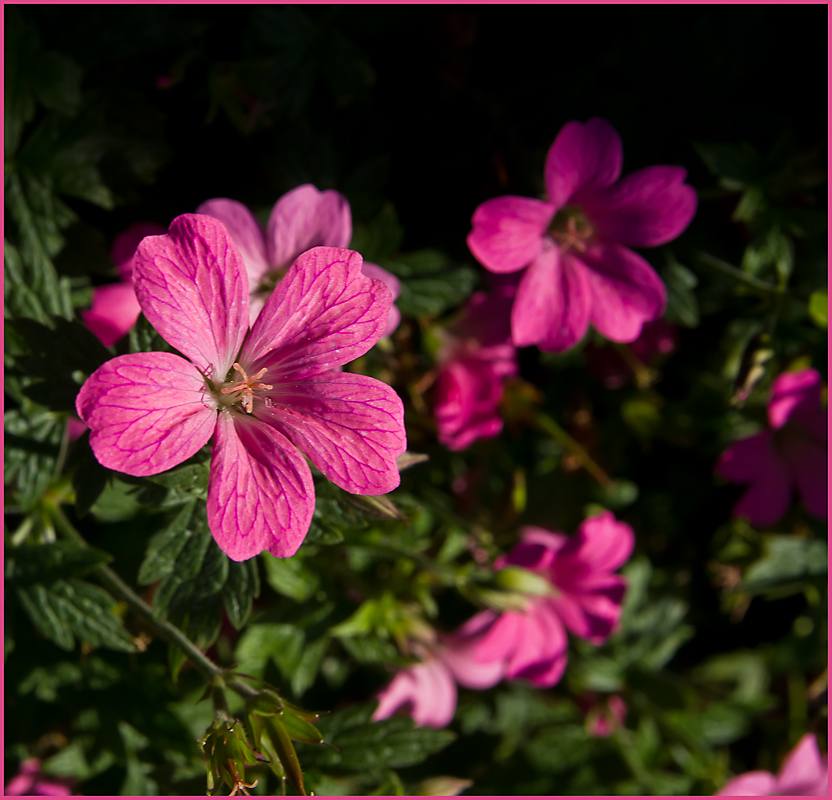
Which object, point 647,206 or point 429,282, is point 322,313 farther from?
point 647,206

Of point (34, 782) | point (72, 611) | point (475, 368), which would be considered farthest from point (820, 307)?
point (34, 782)

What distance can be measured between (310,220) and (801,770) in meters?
2.03

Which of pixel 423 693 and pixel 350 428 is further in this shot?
pixel 423 693

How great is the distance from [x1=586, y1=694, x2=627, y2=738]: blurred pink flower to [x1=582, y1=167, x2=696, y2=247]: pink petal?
1.41 m

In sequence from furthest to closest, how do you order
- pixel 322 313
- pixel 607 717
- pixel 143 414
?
pixel 607 717, pixel 322 313, pixel 143 414

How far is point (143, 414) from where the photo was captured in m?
0.94

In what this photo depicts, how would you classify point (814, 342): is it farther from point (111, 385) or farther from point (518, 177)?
point (111, 385)

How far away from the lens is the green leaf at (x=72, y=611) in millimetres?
1321

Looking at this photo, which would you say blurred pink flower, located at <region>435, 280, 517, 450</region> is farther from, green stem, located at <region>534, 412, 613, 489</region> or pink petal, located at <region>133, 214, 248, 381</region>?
pink petal, located at <region>133, 214, 248, 381</region>

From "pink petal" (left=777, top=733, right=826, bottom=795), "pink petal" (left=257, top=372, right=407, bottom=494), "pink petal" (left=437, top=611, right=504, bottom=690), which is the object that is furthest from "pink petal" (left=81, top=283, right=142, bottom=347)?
"pink petal" (left=777, top=733, right=826, bottom=795)

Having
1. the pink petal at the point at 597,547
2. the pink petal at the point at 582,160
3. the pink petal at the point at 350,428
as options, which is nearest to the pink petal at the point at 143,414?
the pink petal at the point at 350,428

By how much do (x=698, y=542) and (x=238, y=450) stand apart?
173cm

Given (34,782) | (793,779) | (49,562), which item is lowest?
(793,779)

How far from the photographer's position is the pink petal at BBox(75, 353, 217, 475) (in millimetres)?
897
